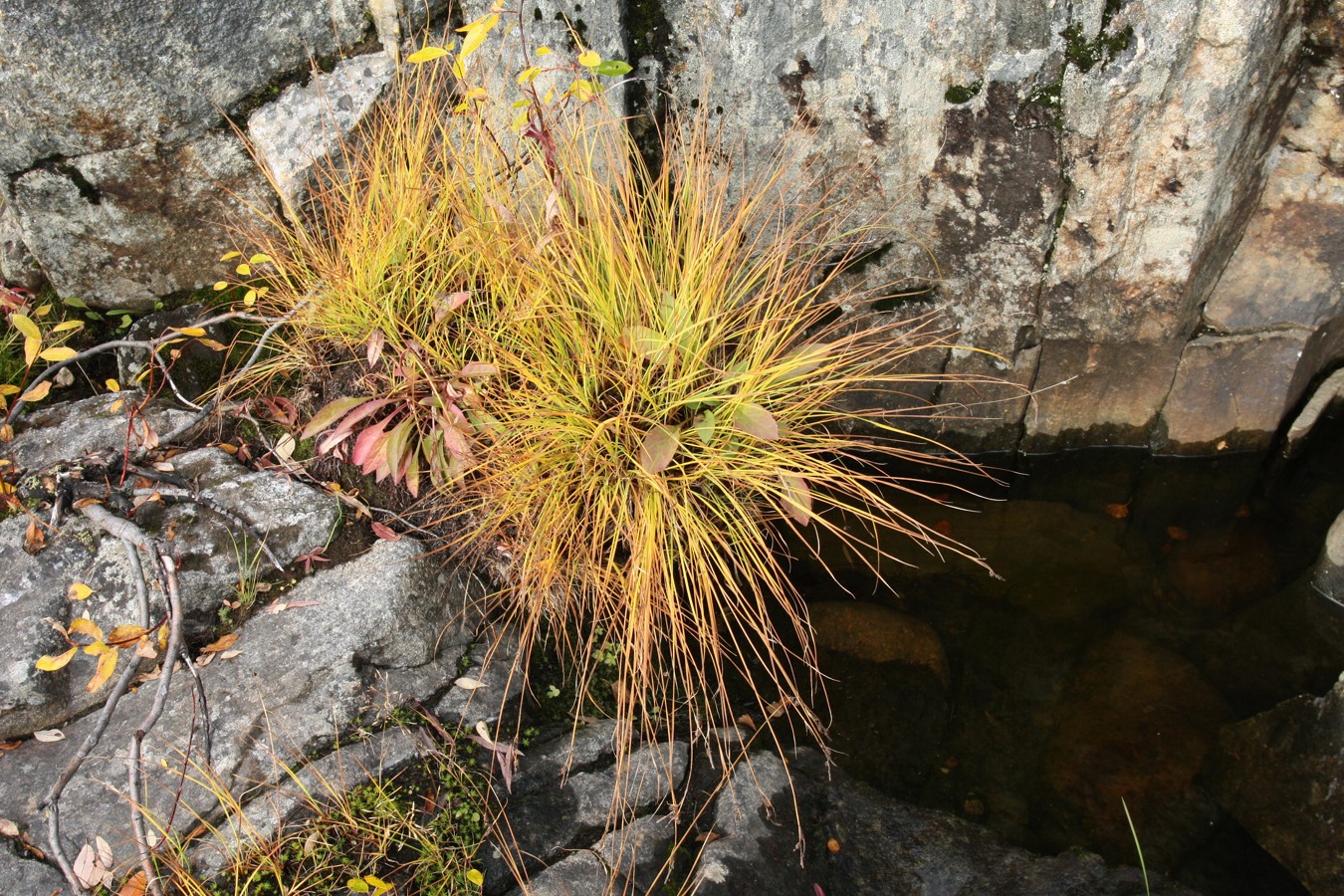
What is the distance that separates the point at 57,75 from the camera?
2430mm

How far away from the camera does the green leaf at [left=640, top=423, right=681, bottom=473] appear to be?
205 cm

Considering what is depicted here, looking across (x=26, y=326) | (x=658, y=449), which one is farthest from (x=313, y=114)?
(x=658, y=449)

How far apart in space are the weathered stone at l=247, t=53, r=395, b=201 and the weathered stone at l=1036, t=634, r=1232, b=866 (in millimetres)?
2463

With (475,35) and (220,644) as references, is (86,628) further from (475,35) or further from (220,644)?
(475,35)

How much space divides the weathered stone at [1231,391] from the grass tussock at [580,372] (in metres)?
1.25

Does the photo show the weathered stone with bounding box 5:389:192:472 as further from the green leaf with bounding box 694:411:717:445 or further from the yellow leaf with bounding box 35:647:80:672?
the green leaf with bounding box 694:411:717:445

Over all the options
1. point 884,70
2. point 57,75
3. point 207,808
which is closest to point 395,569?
point 207,808

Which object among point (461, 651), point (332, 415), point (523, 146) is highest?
point (523, 146)

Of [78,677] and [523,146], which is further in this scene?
[523,146]

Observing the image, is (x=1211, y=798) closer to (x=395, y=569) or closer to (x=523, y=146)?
(x=395, y=569)

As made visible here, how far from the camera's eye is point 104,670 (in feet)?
6.10

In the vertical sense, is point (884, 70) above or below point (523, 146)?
above

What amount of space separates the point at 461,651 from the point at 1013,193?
1.88 metres

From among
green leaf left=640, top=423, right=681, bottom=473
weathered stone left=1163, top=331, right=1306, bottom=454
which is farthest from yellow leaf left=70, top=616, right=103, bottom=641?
weathered stone left=1163, top=331, right=1306, bottom=454
